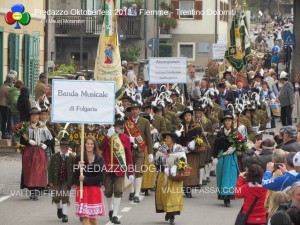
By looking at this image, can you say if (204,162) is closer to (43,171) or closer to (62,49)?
(43,171)

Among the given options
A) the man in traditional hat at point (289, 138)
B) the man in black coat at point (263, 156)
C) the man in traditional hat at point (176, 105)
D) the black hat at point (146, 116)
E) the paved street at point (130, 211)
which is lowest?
the paved street at point (130, 211)

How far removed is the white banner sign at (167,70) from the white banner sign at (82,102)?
529 inches

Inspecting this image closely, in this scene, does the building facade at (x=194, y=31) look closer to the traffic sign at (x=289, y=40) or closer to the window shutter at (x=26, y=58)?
the traffic sign at (x=289, y=40)

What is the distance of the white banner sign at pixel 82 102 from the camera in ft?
61.1

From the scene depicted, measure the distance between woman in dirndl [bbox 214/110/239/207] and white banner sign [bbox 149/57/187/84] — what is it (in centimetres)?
937

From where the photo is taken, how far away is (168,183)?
20.2m

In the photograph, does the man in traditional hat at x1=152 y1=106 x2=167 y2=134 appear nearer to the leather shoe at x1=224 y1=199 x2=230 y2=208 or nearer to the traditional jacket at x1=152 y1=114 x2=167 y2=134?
the traditional jacket at x1=152 y1=114 x2=167 y2=134

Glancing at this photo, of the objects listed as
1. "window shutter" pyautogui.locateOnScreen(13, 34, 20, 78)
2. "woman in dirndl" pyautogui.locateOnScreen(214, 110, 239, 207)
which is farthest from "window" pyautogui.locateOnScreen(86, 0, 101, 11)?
"woman in dirndl" pyautogui.locateOnScreen(214, 110, 239, 207)

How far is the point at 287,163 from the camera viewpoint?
49.8ft

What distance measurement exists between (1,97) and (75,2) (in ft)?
93.9

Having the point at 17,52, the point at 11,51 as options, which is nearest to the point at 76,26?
the point at 17,52

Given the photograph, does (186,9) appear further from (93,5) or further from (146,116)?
(146,116)

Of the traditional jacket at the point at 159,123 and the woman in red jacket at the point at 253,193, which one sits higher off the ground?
the traditional jacket at the point at 159,123

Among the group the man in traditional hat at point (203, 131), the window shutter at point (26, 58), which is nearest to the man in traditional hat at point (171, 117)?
the man in traditional hat at point (203, 131)
